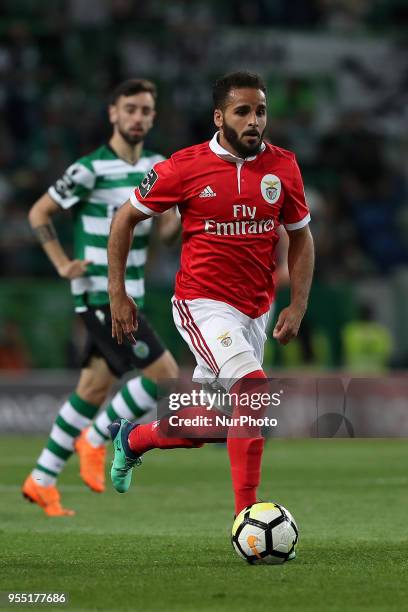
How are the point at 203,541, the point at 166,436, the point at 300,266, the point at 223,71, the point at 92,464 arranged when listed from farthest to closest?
1. the point at 223,71
2. the point at 92,464
3. the point at 203,541
4. the point at 300,266
5. the point at 166,436

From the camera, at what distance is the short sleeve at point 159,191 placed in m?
6.30

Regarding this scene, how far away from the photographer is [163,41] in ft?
60.6

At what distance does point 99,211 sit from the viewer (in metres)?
8.76

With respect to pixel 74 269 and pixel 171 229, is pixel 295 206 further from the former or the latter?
pixel 74 269

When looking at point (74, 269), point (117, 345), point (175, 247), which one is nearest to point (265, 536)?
point (117, 345)

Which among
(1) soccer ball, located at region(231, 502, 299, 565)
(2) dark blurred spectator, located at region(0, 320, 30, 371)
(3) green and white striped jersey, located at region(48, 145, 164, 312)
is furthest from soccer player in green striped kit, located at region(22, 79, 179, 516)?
(2) dark blurred spectator, located at region(0, 320, 30, 371)

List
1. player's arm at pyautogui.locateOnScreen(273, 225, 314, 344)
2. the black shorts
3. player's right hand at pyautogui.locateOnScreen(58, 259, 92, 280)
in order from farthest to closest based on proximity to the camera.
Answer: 1. player's right hand at pyautogui.locateOnScreen(58, 259, 92, 280)
2. the black shorts
3. player's arm at pyautogui.locateOnScreen(273, 225, 314, 344)

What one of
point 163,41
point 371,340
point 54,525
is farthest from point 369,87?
point 54,525

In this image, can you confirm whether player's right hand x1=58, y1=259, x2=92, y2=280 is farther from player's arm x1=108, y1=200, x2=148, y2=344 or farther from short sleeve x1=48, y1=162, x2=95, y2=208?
player's arm x1=108, y1=200, x2=148, y2=344

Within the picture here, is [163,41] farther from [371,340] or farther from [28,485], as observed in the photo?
[28,485]

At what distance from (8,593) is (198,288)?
6.15 ft

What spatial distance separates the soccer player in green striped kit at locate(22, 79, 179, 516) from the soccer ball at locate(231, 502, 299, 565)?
2.60m

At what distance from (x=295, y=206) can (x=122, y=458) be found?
55.9 inches

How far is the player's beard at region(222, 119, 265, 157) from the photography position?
248 inches
